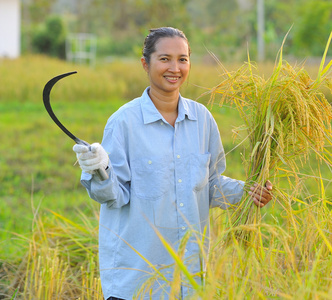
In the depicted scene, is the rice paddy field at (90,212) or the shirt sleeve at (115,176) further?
the shirt sleeve at (115,176)

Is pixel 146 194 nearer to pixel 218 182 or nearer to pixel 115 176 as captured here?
pixel 115 176

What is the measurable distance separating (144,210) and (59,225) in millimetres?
1407

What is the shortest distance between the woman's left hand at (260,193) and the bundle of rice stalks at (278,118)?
25 mm

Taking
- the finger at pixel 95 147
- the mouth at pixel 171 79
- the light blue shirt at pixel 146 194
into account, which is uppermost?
the mouth at pixel 171 79

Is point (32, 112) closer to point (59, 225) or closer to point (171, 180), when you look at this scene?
point (59, 225)

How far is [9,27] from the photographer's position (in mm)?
20391

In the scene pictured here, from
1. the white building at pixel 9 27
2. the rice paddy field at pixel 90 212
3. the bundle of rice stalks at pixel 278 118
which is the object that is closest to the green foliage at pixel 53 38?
the white building at pixel 9 27

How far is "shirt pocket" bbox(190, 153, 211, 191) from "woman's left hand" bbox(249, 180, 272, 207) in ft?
0.75

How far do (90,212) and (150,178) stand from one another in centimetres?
229

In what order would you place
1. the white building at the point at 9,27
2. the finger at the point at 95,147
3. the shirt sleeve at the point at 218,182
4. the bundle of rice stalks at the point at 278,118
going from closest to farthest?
the finger at the point at 95,147, the bundle of rice stalks at the point at 278,118, the shirt sleeve at the point at 218,182, the white building at the point at 9,27

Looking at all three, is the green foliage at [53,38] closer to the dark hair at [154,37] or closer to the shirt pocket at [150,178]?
the dark hair at [154,37]

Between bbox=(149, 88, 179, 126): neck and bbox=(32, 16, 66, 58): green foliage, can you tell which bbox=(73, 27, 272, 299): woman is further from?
bbox=(32, 16, 66, 58): green foliage

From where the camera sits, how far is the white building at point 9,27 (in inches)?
787

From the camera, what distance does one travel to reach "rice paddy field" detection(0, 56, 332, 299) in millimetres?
1760
